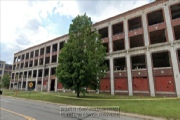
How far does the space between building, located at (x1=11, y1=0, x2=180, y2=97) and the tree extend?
29.2ft

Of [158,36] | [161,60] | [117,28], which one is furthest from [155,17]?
[161,60]

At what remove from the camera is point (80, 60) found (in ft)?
71.9

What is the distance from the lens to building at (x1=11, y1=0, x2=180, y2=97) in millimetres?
25453

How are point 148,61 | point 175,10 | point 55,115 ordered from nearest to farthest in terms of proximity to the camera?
point 55,115 < point 148,61 < point 175,10

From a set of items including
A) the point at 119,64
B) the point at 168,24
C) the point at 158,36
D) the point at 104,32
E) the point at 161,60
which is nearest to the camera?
the point at 168,24

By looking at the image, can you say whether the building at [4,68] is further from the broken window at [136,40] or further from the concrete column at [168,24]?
the concrete column at [168,24]

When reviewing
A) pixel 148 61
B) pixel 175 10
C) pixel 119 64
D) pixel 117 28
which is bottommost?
pixel 148 61

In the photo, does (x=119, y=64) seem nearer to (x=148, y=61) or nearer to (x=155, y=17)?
(x=148, y=61)

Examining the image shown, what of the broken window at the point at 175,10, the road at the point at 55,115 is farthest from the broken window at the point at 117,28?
the road at the point at 55,115

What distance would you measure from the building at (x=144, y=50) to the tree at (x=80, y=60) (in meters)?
8.90

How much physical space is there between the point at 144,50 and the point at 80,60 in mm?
13872

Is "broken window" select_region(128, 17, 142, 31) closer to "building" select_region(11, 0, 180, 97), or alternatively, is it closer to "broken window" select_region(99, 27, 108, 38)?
"building" select_region(11, 0, 180, 97)

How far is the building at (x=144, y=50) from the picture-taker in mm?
25453

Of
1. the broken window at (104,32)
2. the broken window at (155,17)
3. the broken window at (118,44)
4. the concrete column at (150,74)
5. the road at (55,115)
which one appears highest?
the broken window at (155,17)
